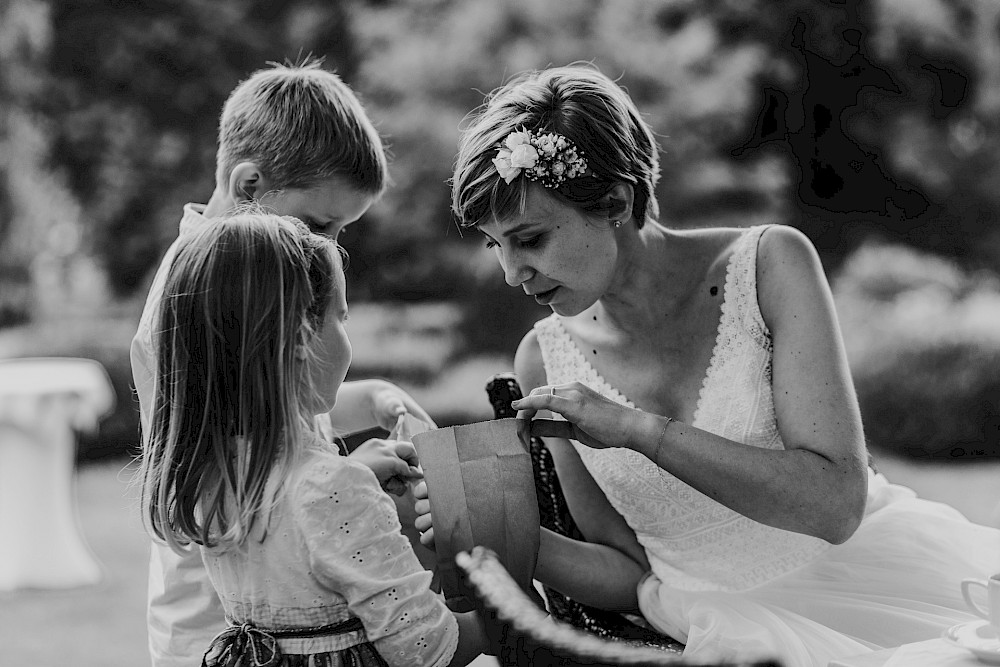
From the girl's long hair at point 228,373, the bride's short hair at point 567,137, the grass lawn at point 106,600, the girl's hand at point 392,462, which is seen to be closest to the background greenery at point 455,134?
the grass lawn at point 106,600

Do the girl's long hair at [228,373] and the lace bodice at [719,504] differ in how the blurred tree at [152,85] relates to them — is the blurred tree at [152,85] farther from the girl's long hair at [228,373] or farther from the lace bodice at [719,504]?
the girl's long hair at [228,373]

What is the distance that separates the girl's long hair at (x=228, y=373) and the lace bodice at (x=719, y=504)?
92cm

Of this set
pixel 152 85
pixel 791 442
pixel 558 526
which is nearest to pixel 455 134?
pixel 152 85

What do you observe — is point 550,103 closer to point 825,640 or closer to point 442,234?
point 825,640

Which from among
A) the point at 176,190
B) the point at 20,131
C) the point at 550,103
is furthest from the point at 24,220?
the point at 550,103

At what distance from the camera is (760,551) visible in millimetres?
2234

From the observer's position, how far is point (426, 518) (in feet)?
6.04

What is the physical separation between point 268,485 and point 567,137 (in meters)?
0.94

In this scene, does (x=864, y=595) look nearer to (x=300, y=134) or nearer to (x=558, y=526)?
(x=558, y=526)

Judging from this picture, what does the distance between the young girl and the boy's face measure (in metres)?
0.51

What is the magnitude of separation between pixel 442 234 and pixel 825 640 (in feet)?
28.8

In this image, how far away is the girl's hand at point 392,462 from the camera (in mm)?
A: 1850

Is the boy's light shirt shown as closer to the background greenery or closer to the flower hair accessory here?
the flower hair accessory

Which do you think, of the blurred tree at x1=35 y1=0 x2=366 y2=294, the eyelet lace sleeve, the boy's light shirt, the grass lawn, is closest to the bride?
the eyelet lace sleeve
